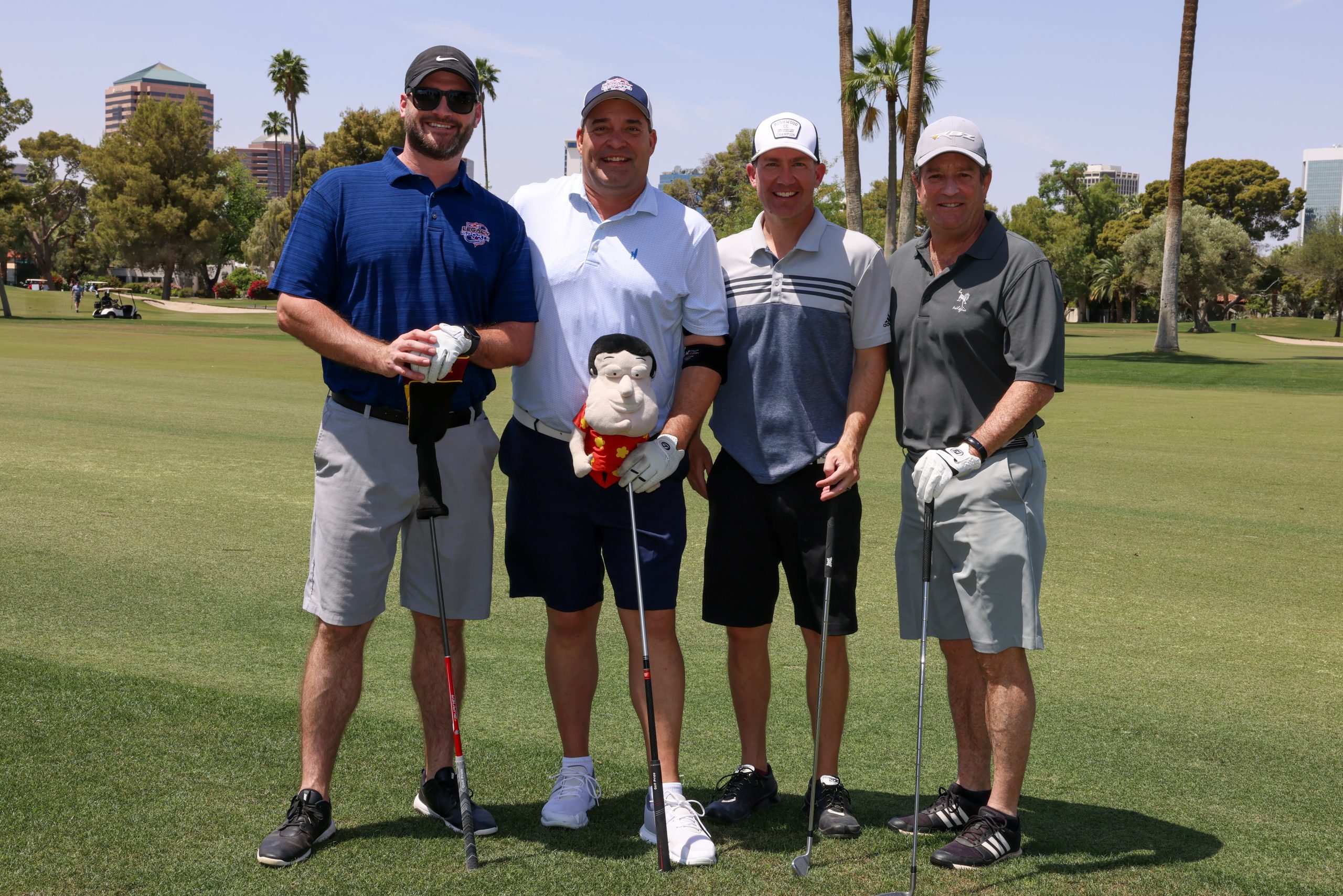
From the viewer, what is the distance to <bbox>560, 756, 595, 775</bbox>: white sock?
3.77m

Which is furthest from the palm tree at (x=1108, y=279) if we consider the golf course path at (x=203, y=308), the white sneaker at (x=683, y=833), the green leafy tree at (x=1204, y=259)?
the white sneaker at (x=683, y=833)

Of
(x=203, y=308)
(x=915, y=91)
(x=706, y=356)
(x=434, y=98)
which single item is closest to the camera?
(x=434, y=98)

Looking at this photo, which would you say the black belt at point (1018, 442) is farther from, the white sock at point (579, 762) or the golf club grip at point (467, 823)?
the golf club grip at point (467, 823)

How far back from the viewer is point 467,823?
327 cm

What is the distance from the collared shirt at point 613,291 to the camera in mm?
3756

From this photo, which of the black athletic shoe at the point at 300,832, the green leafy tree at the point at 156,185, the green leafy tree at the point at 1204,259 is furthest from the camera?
the green leafy tree at the point at 156,185

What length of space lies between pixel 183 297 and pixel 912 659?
77541mm

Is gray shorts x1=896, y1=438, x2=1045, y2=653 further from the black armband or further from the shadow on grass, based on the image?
the shadow on grass

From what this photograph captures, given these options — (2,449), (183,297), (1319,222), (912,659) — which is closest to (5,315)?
(183,297)

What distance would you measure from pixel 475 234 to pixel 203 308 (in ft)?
207

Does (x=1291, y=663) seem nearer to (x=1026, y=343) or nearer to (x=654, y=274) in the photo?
(x=1026, y=343)

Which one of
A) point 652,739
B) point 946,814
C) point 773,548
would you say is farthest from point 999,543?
point 652,739

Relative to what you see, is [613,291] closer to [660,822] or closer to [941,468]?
[941,468]

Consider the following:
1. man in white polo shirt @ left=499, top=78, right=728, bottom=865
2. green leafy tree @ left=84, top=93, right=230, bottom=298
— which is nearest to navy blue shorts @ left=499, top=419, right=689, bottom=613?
man in white polo shirt @ left=499, top=78, right=728, bottom=865
